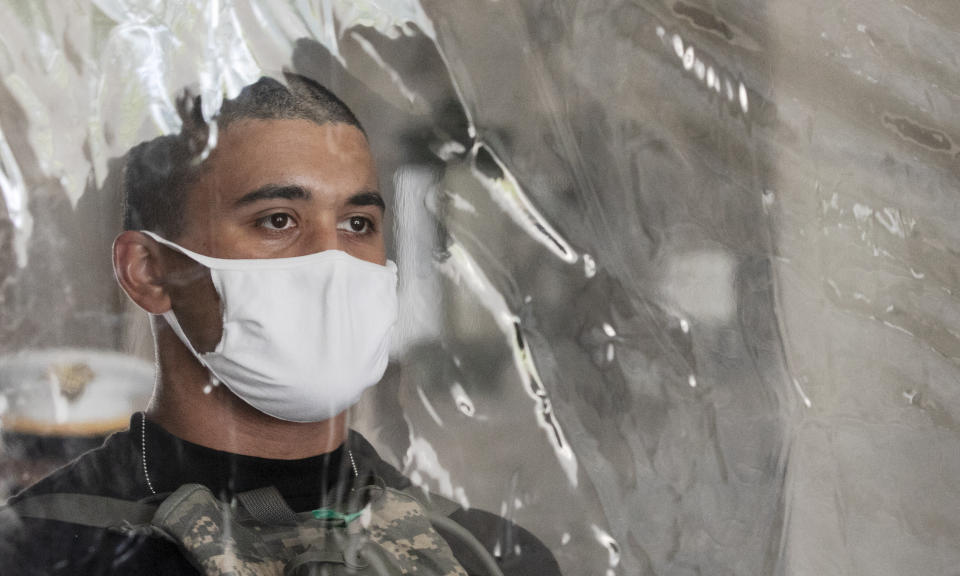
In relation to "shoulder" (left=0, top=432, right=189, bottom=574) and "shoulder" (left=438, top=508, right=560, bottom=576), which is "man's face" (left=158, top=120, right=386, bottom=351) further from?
"shoulder" (left=438, top=508, right=560, bottom=576)

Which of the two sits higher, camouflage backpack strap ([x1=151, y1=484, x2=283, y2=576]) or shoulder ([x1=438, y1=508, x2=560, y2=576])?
camouflage backpack strap ([x1=151, y1=484, x2=283, y2=576])

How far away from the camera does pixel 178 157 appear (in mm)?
545

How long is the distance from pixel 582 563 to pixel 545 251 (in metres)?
0.25

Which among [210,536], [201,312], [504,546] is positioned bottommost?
[504,546]

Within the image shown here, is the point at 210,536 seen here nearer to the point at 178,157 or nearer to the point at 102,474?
the point at 102,474

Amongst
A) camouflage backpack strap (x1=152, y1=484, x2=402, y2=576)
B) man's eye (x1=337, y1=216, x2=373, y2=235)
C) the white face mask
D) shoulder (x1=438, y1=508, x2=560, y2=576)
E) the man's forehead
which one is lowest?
shoulder (x1=438, y1=508, x2=560, y2=576)

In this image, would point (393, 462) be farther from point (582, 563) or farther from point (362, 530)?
point (582, 563)

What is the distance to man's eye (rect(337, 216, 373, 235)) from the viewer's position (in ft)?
1.90

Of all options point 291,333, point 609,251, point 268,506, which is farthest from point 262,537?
point 609,251

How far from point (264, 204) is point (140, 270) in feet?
0.29

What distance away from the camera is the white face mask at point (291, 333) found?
54 cm

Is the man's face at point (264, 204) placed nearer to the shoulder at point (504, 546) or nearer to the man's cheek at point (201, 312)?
the man's cheek at point (201, 312)

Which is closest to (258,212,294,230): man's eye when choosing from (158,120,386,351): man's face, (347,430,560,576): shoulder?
(158,120,386,351): man's face

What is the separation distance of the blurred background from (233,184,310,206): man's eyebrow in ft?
0.20
